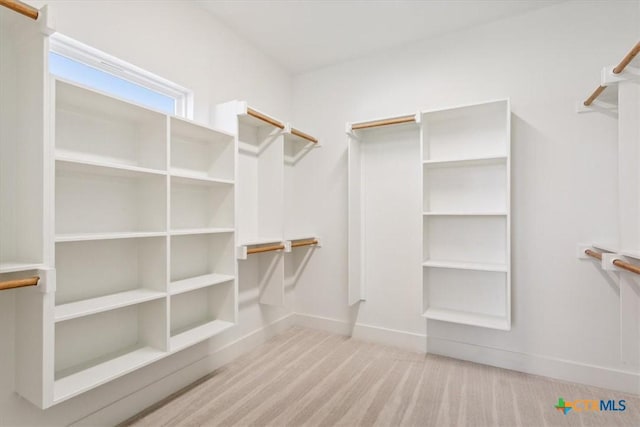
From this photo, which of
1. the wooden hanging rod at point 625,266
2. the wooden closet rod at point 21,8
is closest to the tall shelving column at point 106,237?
the wooden closet rod at point 21,8

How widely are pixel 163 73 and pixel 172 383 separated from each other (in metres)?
2.05

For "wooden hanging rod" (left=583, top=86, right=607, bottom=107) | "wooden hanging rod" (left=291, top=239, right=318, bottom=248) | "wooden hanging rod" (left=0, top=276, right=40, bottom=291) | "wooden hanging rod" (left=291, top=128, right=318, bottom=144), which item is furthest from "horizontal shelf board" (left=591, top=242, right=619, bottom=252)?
"wooden hanging rod" (left=0, top=276, right=40, bottom=291)

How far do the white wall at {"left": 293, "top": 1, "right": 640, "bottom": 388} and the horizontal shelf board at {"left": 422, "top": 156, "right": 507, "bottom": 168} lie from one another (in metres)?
0.18

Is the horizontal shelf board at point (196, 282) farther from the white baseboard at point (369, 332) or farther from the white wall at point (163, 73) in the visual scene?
the white baseboard at point (369, 332)

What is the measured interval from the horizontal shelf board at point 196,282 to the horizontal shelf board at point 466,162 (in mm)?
1759

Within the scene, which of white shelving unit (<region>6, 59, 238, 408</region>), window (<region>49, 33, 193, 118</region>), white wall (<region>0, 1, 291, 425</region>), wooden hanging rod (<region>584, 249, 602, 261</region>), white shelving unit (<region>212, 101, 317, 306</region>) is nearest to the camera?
white shelving unit (<region>6, 59, 238, 408</region>)

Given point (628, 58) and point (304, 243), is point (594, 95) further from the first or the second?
point (304, 243)

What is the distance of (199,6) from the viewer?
2.30 meters

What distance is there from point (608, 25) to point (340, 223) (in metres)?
2.46

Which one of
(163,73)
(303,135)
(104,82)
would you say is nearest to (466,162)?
(303,135)

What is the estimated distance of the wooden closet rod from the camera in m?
1.16

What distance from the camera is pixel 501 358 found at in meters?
2.40

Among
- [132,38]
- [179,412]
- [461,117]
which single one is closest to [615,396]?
[461,117]

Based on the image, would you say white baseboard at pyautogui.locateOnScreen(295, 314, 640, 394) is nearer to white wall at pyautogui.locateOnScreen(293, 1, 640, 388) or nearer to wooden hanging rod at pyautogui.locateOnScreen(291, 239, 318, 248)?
white wall at pyautogui.locateOnScreen(293, 1, 640, 388)
